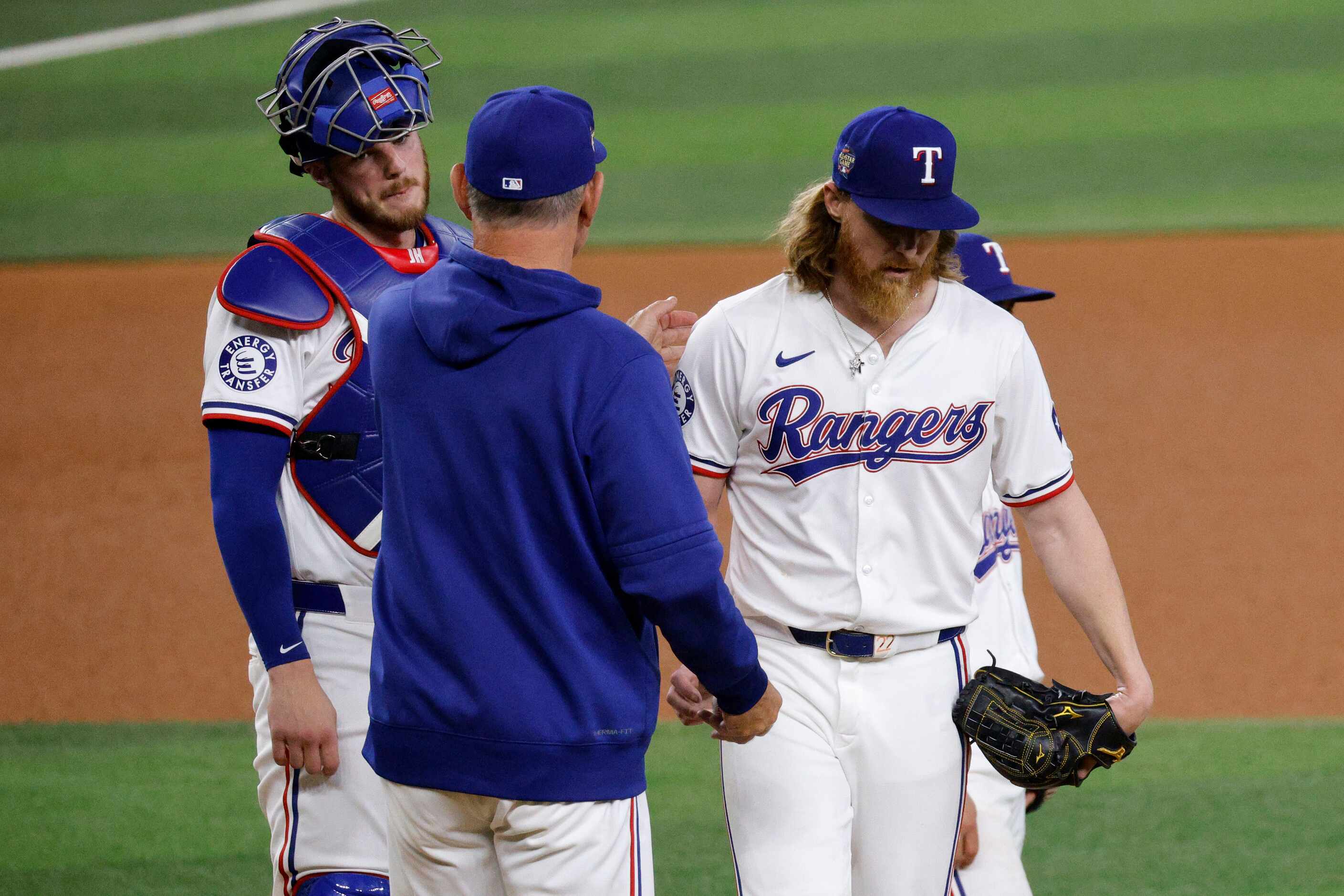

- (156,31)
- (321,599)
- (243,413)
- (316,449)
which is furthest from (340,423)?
(156,31)

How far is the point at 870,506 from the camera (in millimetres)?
2701

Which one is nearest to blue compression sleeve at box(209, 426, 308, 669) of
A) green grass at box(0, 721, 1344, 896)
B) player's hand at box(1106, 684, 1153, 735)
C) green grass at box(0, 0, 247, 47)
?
player's hand at box(1106, 684, 1153, 735)

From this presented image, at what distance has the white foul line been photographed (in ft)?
42.7

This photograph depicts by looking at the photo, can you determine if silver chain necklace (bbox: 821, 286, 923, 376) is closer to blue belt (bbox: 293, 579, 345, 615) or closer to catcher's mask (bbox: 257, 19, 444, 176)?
catcher's mask (bbox: 257, 19, 444, 176)

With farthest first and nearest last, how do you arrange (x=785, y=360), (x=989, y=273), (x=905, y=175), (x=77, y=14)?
(x=77, y=14) < (x=989, y=273) < (x=785, y=360) < (x=905, y=175)

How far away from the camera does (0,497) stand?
284 inches

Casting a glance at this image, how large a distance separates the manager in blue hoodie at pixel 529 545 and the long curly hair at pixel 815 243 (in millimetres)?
708

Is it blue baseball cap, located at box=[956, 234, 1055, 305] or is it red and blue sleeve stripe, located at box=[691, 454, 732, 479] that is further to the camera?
blue baseball cap, located at box=[956, 234, 1055, 305]

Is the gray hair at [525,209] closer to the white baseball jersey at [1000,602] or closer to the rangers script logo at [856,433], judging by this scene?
the rangers script logo at [856,433]

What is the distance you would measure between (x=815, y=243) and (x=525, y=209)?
823 mm

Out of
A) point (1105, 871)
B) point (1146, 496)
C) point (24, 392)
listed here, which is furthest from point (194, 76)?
point (1105, 871)

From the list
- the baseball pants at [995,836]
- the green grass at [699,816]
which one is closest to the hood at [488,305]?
the baseball pants at [995,836]

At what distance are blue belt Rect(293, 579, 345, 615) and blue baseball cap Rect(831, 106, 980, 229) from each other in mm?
1161

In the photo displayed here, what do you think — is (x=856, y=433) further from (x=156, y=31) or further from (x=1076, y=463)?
(x=156, y=31)
